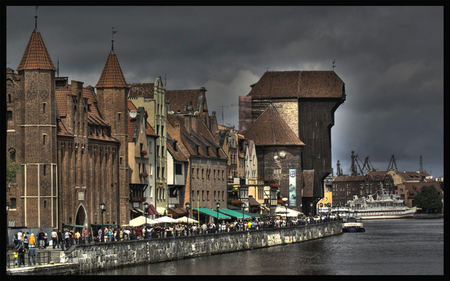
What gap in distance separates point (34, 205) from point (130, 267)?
985 centimetres

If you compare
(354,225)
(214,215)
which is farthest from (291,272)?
(354,225)

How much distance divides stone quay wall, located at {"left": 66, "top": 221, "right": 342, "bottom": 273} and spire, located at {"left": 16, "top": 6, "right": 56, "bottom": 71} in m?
14.7

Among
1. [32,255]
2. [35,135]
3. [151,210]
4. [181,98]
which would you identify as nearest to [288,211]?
[181,98]

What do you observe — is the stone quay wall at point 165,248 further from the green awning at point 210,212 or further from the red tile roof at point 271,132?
the red tile roof at point 271,132

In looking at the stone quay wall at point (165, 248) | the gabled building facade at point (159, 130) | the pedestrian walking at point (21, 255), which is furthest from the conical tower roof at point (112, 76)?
the pedestrian walking at point (21, 255)

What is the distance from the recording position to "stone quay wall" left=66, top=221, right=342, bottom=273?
5416 cm

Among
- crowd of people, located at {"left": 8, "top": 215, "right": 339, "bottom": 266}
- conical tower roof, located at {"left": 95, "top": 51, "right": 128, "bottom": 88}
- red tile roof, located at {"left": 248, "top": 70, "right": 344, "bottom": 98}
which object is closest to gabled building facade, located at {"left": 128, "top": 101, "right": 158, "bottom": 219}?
crowd of people, located at {"left": 8, "top": 215, "right": 339, "bottom": 266}

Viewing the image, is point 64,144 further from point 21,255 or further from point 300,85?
point 300,85

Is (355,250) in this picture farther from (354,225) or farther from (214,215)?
(354,225)

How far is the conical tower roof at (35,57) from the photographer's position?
64625 mm

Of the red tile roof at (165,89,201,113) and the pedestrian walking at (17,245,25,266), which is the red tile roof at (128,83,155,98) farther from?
the pedestrian walking at (17,245,25,266)

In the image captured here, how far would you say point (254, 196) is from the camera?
416 feet

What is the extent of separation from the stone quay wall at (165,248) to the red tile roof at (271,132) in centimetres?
5107
